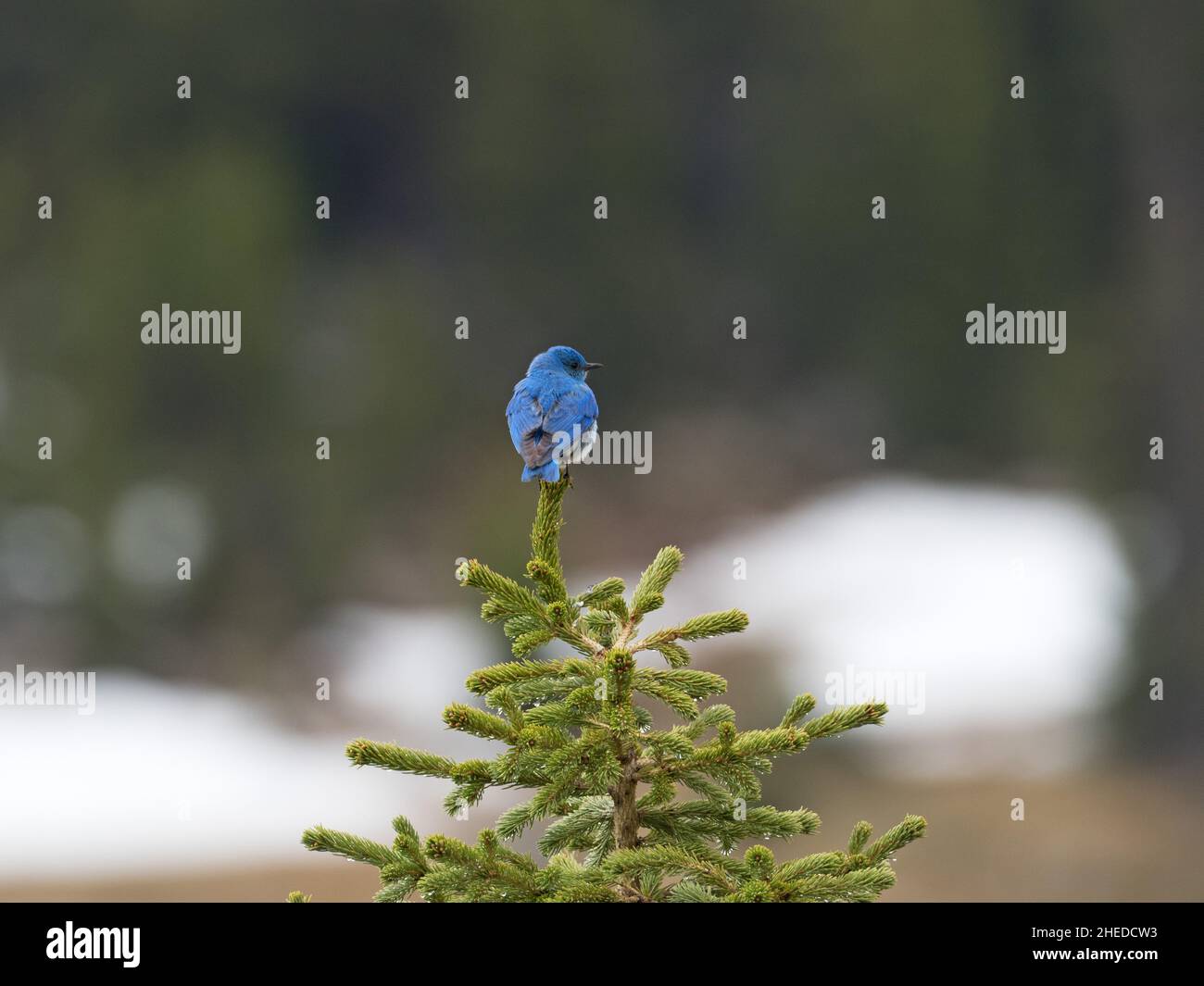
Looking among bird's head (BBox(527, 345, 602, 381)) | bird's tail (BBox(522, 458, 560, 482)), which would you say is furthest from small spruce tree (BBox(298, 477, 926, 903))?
bird's head (BBox(527, 345, 602, 381))

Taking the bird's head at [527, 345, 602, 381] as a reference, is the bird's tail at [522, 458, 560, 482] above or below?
below

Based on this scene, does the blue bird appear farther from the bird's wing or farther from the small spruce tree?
the small spruce tree

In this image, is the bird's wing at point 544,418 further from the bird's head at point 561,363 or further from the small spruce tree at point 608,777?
the small spruce tree at point 608,777

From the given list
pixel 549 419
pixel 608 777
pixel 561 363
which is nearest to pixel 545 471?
pixel 549 419

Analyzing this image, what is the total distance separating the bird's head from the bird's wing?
247mm

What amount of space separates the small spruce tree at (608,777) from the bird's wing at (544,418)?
0.95 meters

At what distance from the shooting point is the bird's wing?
3.51 m

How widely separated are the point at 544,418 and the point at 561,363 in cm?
68

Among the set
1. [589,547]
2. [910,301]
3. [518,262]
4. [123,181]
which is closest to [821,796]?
[589,547]

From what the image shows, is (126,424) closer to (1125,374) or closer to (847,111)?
(847,111)

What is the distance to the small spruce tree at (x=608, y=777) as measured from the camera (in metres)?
2.29

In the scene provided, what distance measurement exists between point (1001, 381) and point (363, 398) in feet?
24.1

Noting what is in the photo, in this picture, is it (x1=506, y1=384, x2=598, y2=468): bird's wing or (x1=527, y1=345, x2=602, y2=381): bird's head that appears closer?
(x1=506, y1=384, x2=598, y2=468): bird's wing

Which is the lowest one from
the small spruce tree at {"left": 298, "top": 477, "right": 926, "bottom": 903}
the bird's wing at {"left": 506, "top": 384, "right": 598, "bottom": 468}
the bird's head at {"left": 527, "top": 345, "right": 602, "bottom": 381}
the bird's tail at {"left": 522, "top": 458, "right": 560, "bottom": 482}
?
the small spruce tree at {"left": 298, "top": 477, "right": 926, "bottom": 903}
